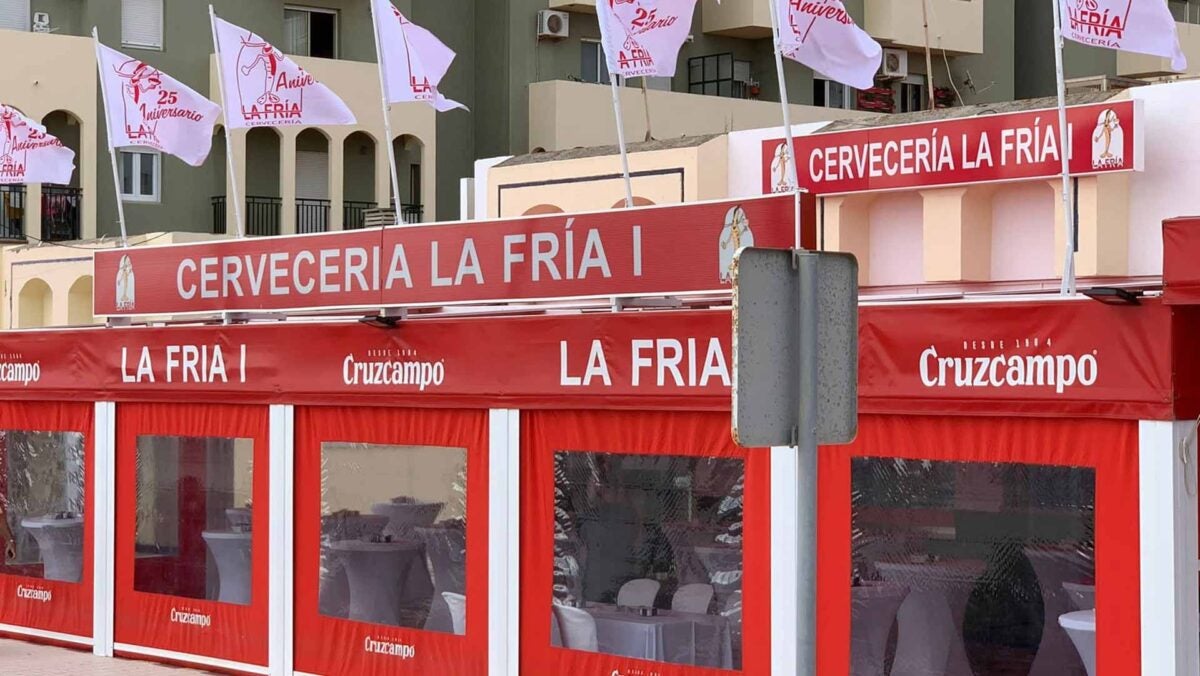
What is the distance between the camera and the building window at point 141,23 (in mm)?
37000

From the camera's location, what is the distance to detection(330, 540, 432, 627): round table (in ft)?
40.8

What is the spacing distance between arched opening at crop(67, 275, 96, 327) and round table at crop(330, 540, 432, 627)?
24058mm

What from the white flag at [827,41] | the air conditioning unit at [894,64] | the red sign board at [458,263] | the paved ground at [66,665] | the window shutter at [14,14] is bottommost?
the paved ground at [66,665]

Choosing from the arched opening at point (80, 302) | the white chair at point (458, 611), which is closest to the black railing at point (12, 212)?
the arched opening at point (80, 302)

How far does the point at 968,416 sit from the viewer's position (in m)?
9.62

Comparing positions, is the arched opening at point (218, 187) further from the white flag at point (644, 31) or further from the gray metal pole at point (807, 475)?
the gray metal pole at point (807, 475)

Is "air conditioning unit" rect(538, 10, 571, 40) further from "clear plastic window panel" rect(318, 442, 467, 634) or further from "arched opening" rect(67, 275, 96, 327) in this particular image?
"clear plastic window panel" rect(318, 442, 467, 634)

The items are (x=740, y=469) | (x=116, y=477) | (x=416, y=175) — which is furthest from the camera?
(x=416, y=175)

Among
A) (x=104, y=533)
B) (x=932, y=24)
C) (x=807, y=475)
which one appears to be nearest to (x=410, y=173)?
(x=932, y=24)

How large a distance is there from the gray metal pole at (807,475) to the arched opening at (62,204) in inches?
1248

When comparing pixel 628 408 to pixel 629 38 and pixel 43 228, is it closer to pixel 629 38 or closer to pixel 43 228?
pixel 629 38

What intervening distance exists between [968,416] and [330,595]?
4955 millimetres

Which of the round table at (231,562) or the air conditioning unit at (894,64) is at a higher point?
the air conditioning unit at (894,64)

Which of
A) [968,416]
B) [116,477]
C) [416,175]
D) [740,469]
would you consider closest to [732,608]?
[740,469]
